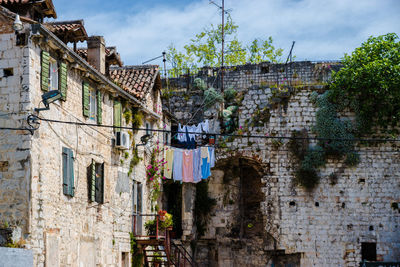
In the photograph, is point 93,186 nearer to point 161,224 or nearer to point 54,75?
point 54,75

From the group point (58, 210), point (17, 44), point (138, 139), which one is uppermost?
point (17, 44)

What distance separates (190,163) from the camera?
95.1 feet

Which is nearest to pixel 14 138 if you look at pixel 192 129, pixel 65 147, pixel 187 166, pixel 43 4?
pixel 65 147

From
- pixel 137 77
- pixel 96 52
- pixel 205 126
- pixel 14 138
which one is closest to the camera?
pixel 14 138

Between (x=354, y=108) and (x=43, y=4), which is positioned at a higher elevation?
(x=43, y=4)

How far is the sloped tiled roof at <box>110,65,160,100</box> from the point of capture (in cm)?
2730

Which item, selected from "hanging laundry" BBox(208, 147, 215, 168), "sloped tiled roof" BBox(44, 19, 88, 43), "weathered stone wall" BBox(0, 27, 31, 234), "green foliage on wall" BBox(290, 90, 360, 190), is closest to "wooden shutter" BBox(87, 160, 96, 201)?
"weathered stone wall" BBox(0, 27, 31, 234)

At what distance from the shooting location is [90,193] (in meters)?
21.5

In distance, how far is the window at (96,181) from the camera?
21531mm

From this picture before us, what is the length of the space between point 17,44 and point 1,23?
2.88ft

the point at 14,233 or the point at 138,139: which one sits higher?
the point at 138,139

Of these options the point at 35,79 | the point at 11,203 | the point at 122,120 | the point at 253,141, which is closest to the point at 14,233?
the point at 11,203

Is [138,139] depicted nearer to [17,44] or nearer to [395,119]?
[17,44]

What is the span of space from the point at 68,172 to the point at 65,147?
77 centimetres
